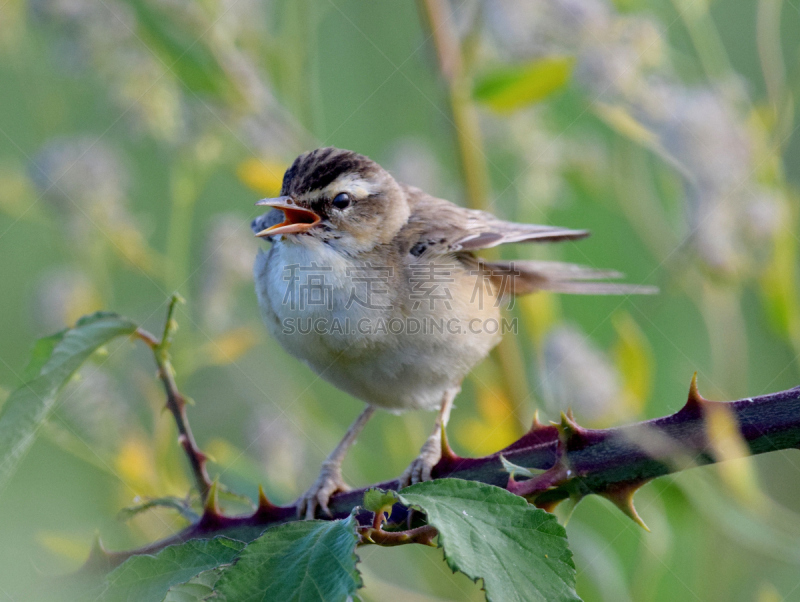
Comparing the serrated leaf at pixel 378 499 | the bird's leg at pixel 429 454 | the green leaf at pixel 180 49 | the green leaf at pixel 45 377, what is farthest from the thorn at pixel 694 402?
the green leaf at pixel 180 49

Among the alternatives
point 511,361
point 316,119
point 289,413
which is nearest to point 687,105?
point 511,361

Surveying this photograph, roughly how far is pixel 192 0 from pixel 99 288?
1134mm

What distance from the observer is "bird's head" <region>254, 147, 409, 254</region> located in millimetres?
2637

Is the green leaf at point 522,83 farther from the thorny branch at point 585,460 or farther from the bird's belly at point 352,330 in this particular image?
the thorny branch at point 585,460

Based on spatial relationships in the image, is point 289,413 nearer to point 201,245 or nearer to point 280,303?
point 280,303

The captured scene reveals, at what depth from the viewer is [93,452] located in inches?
95.0

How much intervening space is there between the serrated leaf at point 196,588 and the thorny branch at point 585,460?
9.6 inches

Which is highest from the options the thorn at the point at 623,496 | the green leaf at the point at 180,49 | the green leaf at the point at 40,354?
the green leaf at the point at 180,49

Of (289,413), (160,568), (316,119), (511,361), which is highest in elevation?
(316,119)

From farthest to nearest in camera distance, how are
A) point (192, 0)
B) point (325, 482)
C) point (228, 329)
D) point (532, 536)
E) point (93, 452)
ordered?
1. point (228, 329)
2. point (192, 0)
3. point (325, 482)
4. point (93, 452)
5. point (532, 536)

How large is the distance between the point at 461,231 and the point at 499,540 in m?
1.85

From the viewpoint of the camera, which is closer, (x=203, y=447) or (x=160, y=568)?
(x=160, y=568)

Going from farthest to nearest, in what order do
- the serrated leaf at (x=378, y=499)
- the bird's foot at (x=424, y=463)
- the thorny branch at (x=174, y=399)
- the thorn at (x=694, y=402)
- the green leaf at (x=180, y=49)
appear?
the green leaf at (x=180, y=49)
the bird's foot at (x=424, y=463)
the thorny branch at (x=174, y=399)
the thorn at (x=694, y=402)
the serrated leaf at (x=378, y=499)

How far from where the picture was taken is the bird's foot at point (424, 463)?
2.36m
